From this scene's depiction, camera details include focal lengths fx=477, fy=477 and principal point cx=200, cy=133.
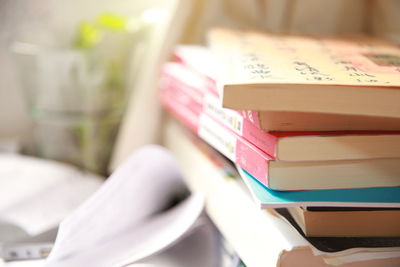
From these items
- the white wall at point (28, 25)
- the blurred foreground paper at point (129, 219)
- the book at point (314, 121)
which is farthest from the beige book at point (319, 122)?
the white wall at point (28, 25)

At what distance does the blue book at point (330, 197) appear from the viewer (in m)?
0.37

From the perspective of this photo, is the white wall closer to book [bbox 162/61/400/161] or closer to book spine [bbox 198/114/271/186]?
book spine [bbox 198/114/271/186]

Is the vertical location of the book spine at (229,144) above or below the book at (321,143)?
below

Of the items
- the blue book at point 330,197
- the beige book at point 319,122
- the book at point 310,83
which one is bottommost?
the blue book at point 330,197

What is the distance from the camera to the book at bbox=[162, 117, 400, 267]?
37 centimetres

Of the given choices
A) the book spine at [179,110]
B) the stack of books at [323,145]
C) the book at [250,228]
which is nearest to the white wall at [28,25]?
the book spine at [179,110]

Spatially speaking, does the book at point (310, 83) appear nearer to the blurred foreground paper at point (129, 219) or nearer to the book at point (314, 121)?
the book at point (314, 121)

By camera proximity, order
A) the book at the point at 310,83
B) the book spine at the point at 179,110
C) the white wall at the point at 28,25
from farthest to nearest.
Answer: the white wall at the point at 28,25
the book spine at the point at 179,110
the book at the point at 310,83

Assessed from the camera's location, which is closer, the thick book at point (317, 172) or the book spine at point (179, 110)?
the thick book at point (317, 172)

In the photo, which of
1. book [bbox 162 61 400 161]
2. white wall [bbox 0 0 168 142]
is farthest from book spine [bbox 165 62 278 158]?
white wall [bbox 0 0 168 142]

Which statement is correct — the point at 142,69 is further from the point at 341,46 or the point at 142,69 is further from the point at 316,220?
the point at 316,220

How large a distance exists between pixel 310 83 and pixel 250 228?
14cm

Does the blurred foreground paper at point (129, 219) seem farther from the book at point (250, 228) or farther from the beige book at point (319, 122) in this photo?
the beige book at point (319, 122)

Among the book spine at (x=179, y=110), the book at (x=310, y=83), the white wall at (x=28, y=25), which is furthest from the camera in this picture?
the white wall at (x=28, y=25)
